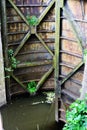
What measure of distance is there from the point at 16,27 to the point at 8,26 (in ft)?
1.13

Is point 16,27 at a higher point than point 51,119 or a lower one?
higher

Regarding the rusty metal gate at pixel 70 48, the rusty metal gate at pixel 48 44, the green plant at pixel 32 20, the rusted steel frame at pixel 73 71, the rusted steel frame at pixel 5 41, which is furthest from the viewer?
the green plant at pixel 32 20

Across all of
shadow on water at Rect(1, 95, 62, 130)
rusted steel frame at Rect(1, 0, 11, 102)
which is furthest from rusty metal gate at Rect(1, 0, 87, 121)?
shadow on water at Rect(1, 95, 62, 130)

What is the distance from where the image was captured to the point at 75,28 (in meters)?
6.47

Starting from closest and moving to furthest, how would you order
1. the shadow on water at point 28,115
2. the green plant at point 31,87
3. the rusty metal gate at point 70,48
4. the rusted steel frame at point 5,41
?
the rusty metal gate at point 70,48
the shadow on water at point 28,115
the rusted steel frame at point 5,41
the green plant at point 31,87

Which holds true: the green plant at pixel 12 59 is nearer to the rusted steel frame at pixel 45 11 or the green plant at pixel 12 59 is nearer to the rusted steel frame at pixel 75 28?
the rusted steel frame at pixel 45 11

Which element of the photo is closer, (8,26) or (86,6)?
Answer: (86,6)

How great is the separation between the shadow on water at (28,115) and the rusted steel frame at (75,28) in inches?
119

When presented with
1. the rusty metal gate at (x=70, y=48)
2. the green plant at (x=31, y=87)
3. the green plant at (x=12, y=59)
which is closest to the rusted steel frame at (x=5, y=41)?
the green plant at (x=12, y=59)

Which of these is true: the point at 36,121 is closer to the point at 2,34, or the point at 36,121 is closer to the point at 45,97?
the point at 45,97

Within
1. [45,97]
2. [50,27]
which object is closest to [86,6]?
[50,27]

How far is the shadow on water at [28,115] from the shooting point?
7629 millimetres

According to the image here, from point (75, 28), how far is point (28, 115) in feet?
12.4

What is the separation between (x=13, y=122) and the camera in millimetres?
7895
